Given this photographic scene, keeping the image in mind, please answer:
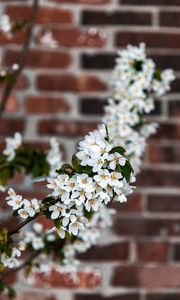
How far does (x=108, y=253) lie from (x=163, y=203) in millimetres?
222

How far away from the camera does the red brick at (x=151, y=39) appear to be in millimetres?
1921

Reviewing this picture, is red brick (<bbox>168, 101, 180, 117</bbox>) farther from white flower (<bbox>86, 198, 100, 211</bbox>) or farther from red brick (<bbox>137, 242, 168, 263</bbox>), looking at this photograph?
white flower (<bbox>86, 198, 100, 211</bbox>)

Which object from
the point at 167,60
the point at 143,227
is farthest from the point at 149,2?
the point at 143,227

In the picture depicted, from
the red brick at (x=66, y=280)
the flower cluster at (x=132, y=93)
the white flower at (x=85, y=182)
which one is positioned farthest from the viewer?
the red brick at (x=66, y=280)

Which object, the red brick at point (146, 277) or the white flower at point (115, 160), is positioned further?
the red brick at point (146, 277)

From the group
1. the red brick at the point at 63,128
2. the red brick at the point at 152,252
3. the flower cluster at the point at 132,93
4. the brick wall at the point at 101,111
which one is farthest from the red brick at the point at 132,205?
the flower cluster at the point at 132,93

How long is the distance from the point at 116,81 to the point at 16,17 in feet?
1.64

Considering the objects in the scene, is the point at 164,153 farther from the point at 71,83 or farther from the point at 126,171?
the point at 126,171

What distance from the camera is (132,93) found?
4.96ft

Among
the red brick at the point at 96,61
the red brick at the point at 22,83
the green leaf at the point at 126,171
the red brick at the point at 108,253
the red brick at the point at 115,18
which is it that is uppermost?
the red brick at the point at 115,18

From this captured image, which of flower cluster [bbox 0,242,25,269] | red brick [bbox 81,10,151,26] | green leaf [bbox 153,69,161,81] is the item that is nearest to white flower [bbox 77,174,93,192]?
flower cluster [bbox 0,242,25,269]

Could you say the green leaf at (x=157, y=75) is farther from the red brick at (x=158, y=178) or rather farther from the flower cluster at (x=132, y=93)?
the red brick at (x=158, y=178)

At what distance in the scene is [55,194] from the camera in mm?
1015

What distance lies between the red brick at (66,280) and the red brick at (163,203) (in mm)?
259
